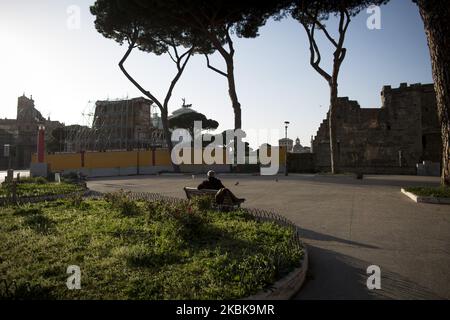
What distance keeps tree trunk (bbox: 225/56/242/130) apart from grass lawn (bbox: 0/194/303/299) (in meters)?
20.1

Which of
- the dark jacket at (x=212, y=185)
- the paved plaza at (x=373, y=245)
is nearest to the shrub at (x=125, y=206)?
the dark jacket at (x=212, y=185)

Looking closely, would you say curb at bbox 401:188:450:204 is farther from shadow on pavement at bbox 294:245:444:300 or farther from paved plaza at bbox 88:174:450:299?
Answer: shadow on pavement at bbox 294:245:444:300

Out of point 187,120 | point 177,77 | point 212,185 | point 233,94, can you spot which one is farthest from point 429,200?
point 187,120

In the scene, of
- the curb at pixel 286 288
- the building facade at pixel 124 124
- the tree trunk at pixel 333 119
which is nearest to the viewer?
the curb at pixel 286 288

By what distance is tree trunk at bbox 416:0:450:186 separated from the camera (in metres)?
12.2

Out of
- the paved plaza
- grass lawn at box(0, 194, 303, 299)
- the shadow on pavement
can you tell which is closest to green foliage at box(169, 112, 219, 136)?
the paved plaza

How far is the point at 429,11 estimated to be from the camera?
12.6 metres

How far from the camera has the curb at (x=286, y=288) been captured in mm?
3814

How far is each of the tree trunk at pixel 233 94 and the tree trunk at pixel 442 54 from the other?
1688 cm

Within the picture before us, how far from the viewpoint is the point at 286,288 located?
408 cm

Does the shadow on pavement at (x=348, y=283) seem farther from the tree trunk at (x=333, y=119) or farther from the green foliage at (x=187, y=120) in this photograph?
the green foliage at (x=187, y=120)

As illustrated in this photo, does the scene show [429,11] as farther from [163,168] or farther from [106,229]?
[163,168]

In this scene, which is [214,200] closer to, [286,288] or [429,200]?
[286,288]

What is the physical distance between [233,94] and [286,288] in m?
25.4
